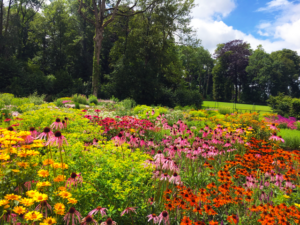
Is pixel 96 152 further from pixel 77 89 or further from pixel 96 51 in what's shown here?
pixel 77 89

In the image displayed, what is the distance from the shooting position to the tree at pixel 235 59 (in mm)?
37881

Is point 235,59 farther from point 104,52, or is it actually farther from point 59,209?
point 59,209

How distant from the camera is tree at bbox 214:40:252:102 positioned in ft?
124

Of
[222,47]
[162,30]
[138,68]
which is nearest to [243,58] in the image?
[222,47]

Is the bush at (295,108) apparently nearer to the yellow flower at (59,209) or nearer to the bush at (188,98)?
the bush at (188,98)

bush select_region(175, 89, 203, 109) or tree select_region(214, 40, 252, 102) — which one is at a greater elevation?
tree select_region(214, 40, 252, 102)

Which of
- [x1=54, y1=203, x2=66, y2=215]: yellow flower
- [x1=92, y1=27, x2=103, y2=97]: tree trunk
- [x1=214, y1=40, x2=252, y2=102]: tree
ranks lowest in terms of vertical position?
[x1=54, y1=203, x2=66, y2=215]: yellow flower

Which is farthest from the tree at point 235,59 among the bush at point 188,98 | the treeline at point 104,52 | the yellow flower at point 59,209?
the yellow flower at point 59,209

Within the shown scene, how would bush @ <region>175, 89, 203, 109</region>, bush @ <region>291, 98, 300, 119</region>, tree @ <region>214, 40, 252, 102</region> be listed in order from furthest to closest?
tree @ <region>214, 40, 252, 102</region> < bush @ <region>175, 89, 203, 109</region> < bush @ <region>291, 98, 300, 119</region>

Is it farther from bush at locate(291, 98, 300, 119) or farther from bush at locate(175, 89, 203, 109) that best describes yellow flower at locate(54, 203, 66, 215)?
bush at locate(291, 98, 300, 119)

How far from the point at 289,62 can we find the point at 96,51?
41191 millimetres

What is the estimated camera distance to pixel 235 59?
125ft

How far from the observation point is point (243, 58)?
127 feet

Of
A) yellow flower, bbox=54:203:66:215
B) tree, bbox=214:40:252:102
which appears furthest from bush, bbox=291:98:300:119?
tree, bbox=214:40:252:102
